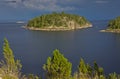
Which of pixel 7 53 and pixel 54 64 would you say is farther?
pixel 54 64

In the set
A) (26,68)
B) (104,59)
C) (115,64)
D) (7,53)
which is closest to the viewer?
(7,53)

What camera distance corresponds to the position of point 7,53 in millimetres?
30562

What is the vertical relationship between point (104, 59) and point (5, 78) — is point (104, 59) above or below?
below

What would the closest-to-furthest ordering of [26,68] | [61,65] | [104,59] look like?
[61,65], [26,68], [104,59]

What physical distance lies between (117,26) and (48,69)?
143879mm

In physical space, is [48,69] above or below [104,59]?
above

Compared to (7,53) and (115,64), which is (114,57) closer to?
(115,64)

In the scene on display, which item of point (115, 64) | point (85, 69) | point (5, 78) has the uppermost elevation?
point (5, 78)

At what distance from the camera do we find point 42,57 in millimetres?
77875

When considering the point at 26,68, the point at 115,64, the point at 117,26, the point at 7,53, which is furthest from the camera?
the point at 117,26

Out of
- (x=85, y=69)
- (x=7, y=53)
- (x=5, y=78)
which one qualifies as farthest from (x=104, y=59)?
(x=5, y=78)

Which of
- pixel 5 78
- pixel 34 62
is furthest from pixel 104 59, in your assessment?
pixel 5 78

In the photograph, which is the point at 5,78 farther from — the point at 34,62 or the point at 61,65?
the point at 34,62

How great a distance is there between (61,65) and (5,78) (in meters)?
15.5
